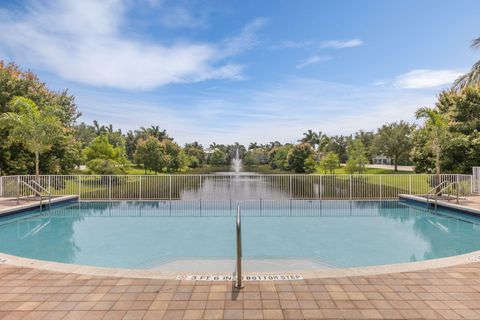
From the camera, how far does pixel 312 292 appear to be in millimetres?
3184

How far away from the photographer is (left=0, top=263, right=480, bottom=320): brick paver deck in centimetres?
275

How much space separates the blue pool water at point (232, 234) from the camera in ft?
19.0

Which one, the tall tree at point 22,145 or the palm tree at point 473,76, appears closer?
the palm tree at point 473,76

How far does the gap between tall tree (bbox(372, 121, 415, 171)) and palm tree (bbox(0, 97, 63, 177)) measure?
3365 centimetres

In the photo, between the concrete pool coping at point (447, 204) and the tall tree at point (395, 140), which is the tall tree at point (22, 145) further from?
the tall tree at point (395, 140)

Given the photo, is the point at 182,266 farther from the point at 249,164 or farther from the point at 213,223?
the point at 249,164

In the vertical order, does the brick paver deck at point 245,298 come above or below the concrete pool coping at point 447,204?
above

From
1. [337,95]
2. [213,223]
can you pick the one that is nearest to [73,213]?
[213,223]

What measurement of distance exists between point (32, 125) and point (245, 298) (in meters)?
11.1

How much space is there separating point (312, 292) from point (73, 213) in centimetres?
958

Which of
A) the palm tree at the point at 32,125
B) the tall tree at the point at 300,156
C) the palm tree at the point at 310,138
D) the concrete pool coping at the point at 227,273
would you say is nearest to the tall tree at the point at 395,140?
the tall tree at the point at 300,156

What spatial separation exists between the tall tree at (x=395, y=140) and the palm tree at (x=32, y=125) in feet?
110

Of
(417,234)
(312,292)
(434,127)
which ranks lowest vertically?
(417,234)

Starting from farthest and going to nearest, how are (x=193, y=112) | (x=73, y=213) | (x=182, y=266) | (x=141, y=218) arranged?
(x=193, y=112)
(x=73, y=213)
(x=141, y=218)
(x=182, y=266)
